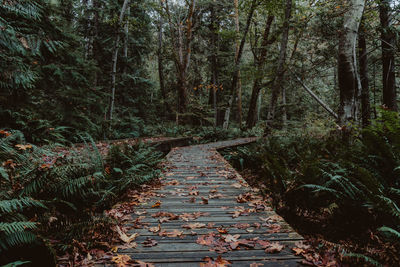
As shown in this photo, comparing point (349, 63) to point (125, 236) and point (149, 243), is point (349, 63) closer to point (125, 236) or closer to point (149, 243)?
point (149, 243)

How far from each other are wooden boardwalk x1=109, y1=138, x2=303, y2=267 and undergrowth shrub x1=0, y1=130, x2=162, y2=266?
2.06 ft

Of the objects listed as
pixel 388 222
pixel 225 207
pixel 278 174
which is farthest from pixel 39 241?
pixel 388 222

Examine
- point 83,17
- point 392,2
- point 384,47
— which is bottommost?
point 384,47

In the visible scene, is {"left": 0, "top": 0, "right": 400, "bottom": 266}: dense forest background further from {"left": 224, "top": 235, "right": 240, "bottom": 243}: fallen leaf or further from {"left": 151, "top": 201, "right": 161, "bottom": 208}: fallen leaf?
{"left": 224, "top": 235, "right": 240, "bottom": 243}: fallen leaf

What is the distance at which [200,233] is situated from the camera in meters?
2.65

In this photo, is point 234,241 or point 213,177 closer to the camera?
point 234,241

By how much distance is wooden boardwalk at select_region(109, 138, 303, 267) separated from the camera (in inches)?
85.8

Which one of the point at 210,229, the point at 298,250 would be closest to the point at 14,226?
the point at 210,229

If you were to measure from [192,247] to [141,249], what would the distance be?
55 centimetres

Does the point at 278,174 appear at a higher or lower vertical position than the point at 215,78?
lower

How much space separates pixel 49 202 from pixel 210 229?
2196mm

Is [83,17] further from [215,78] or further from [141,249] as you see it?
[141,249]

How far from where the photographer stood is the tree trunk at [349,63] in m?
6.50

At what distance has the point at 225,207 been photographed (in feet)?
11.5
